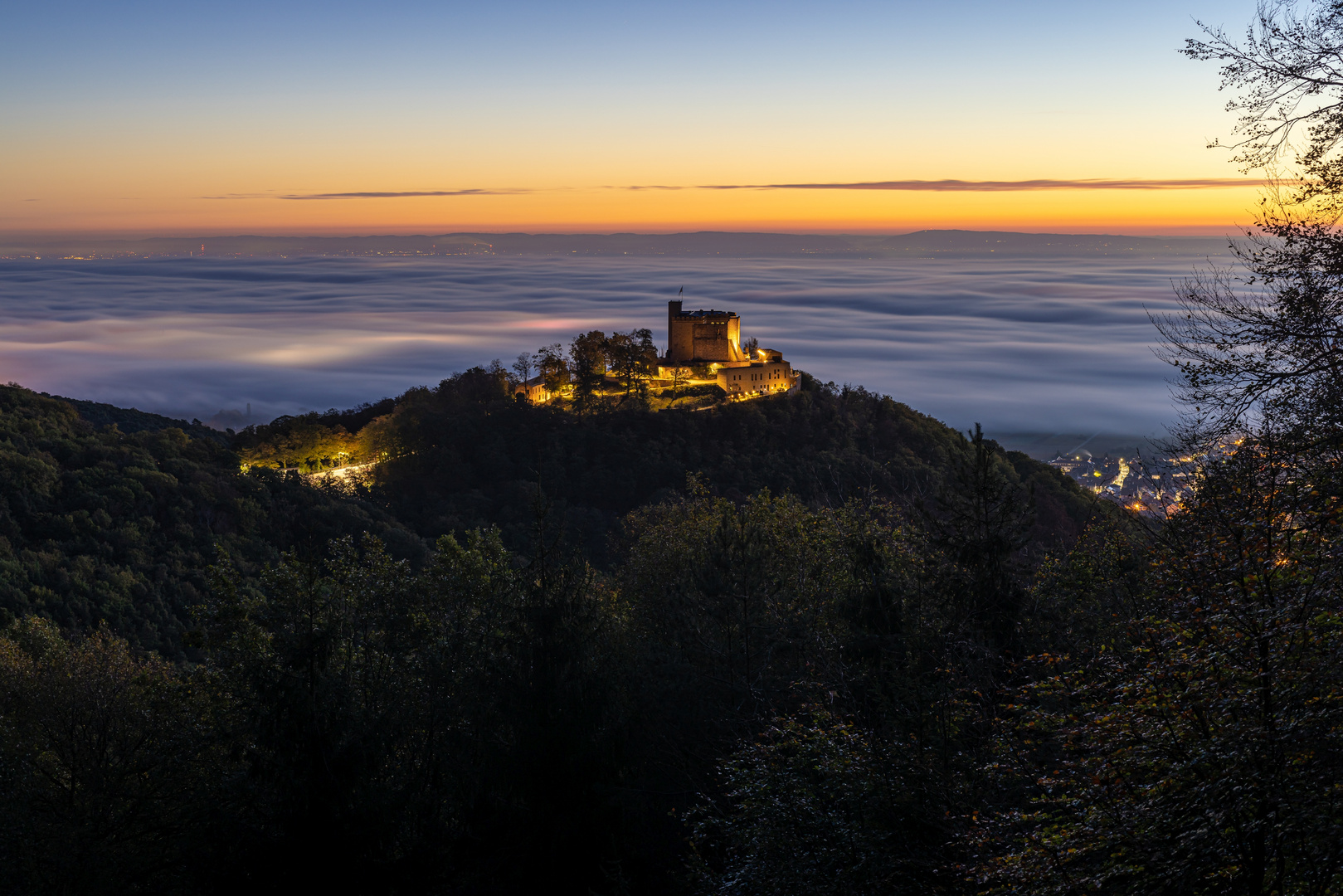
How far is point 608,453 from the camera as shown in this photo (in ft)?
190

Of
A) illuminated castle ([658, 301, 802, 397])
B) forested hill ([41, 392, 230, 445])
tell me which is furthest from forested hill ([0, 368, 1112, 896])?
forested hill ([41, 392, 230, 445])

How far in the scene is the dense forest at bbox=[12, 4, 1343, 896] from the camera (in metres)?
7.29

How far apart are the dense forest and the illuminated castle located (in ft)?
159

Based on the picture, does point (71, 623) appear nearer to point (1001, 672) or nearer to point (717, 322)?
point (1001, 672)

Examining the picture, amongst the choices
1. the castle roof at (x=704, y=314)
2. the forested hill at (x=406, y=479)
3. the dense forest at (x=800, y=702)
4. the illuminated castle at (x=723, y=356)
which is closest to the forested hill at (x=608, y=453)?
the forested hill at (x=406, y=479)

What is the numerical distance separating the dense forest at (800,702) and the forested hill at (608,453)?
29.9 metres

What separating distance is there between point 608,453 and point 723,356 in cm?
1914

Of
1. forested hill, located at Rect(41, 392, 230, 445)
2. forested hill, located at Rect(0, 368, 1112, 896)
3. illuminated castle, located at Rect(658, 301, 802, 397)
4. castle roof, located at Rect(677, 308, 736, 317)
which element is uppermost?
castle roof, located at Rect(677, 308, 736, 317)

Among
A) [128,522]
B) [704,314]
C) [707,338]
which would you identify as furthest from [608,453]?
[128,522]

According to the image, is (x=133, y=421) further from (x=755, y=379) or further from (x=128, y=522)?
(x=755, y=379)

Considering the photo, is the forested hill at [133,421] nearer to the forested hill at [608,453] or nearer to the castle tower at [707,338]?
the forested hill at [608,453]

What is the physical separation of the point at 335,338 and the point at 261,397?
56513mm

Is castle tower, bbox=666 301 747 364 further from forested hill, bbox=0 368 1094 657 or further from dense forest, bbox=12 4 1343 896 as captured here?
dense forest, bbox=12 4 1343 896

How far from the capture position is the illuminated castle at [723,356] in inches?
2763
